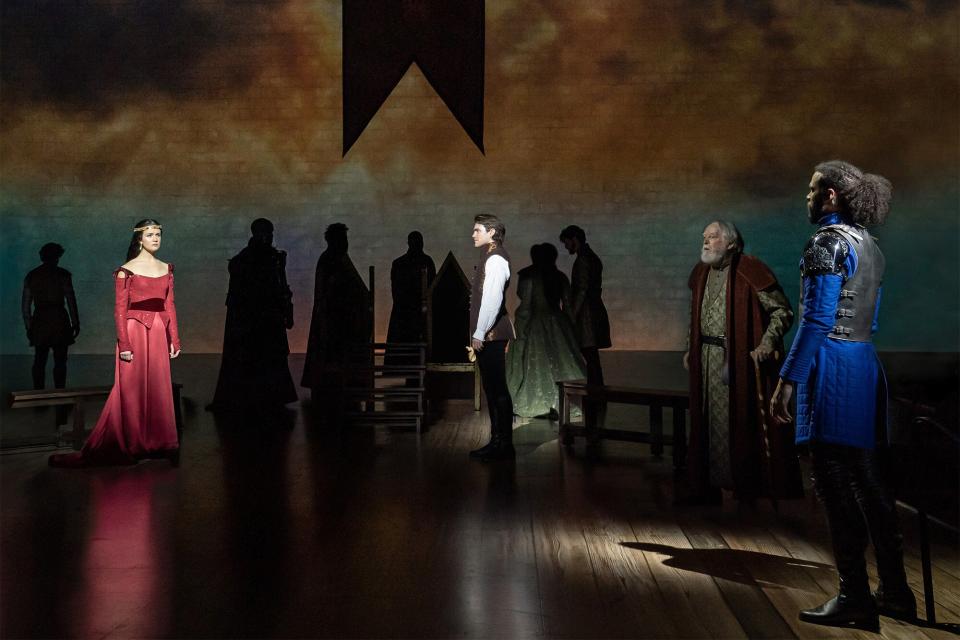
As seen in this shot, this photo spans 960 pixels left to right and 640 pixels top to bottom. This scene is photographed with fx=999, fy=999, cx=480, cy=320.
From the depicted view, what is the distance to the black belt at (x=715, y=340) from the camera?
167 inches

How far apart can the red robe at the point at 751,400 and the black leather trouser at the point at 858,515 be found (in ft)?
4.27

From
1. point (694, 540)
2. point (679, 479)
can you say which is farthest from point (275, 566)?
point (679, 479)

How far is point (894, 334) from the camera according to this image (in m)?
11.8

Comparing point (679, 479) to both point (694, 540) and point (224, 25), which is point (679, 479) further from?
point (224, 25)

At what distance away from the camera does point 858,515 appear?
2855mm

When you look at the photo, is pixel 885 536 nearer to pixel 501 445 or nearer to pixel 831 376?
pixel 831 376

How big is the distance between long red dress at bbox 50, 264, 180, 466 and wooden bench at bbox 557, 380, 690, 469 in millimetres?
2291

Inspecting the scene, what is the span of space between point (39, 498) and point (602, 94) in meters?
8.65

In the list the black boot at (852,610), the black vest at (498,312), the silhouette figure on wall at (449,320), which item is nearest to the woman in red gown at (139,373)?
the black vest at (498,312)

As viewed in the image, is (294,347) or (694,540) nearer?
(694,540)

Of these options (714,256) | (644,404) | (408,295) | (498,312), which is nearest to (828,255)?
(714,256)

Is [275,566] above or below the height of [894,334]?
below

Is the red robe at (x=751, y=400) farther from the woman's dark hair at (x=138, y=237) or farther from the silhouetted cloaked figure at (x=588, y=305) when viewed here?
the woman's dark hair at (x=138, y=237)

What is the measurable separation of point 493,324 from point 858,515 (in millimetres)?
2685
